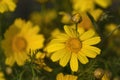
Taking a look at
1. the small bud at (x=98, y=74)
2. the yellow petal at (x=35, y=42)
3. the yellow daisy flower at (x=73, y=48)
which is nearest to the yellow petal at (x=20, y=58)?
the yellow petal at (x=35, y=42)

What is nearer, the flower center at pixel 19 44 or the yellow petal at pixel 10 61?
the yellow petal at pixel 10 61

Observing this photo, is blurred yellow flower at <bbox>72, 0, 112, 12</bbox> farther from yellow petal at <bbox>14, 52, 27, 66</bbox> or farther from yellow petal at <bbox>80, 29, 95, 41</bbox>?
yellow petal at <bbox>80, 29, 95, 41</bbox>

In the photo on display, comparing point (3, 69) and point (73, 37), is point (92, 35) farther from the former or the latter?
point (3, 69)

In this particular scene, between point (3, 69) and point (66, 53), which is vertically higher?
point (66, 53)

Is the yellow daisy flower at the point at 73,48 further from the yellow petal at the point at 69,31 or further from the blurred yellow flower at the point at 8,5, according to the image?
the blurred yellow flower at the point at 8,5

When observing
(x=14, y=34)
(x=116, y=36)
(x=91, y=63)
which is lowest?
(x=116, y=36)

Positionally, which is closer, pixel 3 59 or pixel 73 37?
pixel 73 37

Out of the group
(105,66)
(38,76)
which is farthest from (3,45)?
(105,66)
